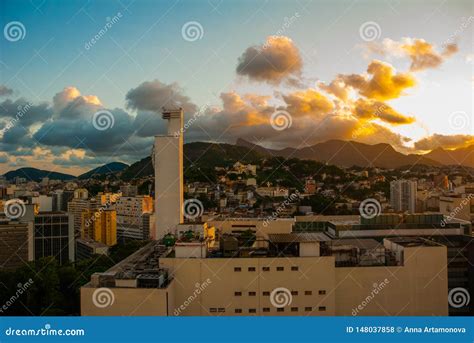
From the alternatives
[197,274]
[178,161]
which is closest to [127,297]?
[197,274]

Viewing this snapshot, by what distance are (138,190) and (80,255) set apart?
306 inches

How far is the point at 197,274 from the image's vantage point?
196 inches

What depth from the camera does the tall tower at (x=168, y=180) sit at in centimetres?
861

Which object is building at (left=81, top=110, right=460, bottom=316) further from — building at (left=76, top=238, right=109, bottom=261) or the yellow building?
the yellow building

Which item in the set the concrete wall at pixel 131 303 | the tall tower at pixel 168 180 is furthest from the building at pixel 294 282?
the tall tower at pixel 168 180

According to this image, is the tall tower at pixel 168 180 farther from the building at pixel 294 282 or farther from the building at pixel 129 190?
the building at pixel 129 190

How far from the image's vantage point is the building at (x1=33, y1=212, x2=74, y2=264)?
16.0 metres

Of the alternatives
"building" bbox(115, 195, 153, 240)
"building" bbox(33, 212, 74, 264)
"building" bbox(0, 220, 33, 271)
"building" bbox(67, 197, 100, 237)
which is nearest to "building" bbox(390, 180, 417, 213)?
"building" bbox(115, 195, 153, 240)

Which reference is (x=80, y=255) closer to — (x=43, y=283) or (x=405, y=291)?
(x=43, y=283)

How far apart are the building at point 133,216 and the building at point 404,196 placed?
40.0ft

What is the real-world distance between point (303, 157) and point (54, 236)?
13054mm

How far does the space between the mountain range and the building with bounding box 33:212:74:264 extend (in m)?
2.64

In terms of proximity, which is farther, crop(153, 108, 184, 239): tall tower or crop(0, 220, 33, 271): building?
crop(0, 220, 33, 271): building

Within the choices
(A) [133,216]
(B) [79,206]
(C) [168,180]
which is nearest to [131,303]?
(C) [168,180]
